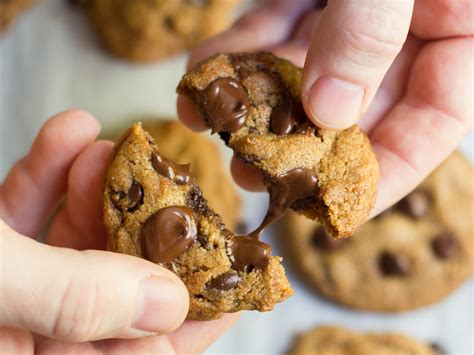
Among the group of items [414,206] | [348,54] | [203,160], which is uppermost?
[348,54]

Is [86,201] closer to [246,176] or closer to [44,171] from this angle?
[44,171]

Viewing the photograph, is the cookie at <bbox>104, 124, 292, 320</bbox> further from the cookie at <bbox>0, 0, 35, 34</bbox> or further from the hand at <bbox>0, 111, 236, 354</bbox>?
the cookie at <bbox>0, 0, 35, 34</bbox>

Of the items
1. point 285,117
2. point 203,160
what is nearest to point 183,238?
point 285,117

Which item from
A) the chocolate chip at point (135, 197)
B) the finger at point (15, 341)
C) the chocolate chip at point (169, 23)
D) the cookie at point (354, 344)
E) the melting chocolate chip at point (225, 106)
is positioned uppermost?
the melting chocolate chip at point (225, 106)

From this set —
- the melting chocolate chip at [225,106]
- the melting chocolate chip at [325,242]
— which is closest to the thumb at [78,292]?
the melting chocolate chip at [225,106]

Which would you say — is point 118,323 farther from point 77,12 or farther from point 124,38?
point 77,12

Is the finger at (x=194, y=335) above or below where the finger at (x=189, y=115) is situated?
below

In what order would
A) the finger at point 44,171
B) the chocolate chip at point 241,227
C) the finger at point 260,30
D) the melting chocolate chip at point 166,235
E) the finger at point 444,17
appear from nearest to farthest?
the melting chocolate chip at point 166,235 → the finger at point 44,171 → the finger at point 444,17 → the finger at point 260,30 → the chocolate chip at point 241,227

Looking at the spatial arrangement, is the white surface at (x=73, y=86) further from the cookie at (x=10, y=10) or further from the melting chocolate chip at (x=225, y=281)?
the melting chocolate chip at (x=225, y=281)
